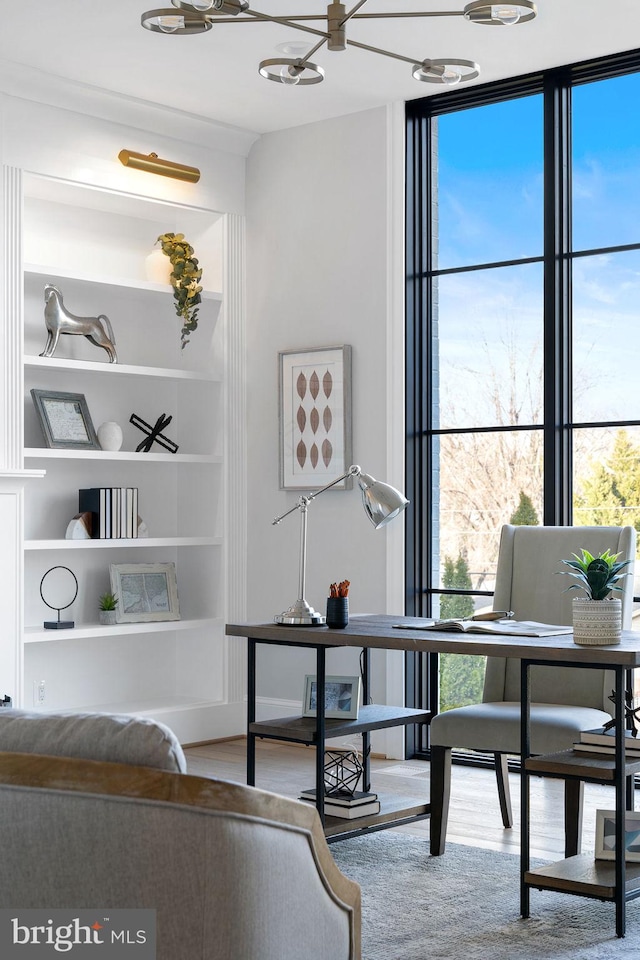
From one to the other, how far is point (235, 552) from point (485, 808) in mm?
2101

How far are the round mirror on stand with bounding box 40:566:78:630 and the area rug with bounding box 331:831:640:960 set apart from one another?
2265 mm

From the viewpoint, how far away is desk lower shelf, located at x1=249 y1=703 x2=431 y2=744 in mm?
3748

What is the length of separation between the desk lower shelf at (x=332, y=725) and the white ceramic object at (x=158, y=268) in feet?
9.32

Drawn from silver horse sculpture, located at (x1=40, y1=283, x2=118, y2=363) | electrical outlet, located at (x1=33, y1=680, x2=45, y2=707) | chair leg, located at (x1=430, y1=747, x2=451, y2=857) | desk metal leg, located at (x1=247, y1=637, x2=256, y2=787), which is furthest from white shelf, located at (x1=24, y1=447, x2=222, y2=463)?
chair leg, located at (x1=430, y1=747, x2=451, y2=857)

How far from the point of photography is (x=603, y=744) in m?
3.22

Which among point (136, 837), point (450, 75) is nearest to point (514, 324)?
point (450, 75)

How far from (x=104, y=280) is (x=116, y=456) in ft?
2.74

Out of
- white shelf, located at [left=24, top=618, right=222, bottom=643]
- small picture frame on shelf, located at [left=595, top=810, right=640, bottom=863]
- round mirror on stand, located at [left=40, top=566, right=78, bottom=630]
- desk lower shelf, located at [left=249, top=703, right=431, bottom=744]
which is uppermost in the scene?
round mirror on stand, located at [left=40, top=566, right=78, bottom=630]

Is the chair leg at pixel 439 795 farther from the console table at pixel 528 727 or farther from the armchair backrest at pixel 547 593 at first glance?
the armchair backrest at pixel 547 593

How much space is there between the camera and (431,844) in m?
3.84

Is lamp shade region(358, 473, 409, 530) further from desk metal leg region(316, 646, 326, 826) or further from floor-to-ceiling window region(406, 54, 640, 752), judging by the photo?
floor-to-ceiling window region(406, 54, 640, 752)

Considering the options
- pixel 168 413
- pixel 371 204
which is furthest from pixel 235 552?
pixel 371 204

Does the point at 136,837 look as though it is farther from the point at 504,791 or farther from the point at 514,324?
the point at 514,324

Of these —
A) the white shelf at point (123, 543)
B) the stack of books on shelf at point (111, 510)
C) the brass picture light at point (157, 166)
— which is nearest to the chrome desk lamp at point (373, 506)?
the white shelf at point (123, 543)
